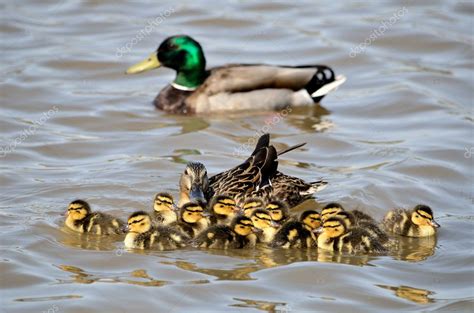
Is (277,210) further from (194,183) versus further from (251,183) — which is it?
(194,183)

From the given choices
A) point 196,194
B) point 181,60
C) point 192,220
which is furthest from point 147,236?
point 181,60

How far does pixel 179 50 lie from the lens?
47.0ft

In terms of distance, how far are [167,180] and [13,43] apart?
19.7 feet

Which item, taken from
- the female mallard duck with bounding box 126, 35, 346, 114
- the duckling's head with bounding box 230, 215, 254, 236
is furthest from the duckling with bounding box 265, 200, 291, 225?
the female mallard duck with bounding box 126, 35, 346, 114

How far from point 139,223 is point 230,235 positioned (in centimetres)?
73

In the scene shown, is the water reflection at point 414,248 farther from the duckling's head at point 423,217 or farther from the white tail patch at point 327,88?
the white tail patch at point 327,88

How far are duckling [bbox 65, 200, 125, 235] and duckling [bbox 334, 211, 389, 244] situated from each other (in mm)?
1820

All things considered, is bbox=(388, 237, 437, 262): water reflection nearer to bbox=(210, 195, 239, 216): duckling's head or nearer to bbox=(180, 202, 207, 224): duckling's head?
bbox=(210, 195, 239, 216): duckling's head

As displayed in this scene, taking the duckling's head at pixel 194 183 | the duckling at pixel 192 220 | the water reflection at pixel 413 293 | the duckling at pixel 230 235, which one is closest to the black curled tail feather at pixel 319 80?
the duckling's head at pixel 194 183

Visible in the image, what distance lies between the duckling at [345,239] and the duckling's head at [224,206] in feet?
2.73

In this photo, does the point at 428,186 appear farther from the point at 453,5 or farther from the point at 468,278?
the point at 453,5

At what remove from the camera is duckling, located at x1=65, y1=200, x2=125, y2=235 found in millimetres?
9125

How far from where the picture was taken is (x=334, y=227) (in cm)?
887

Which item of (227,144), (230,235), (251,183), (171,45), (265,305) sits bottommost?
(265,305)
